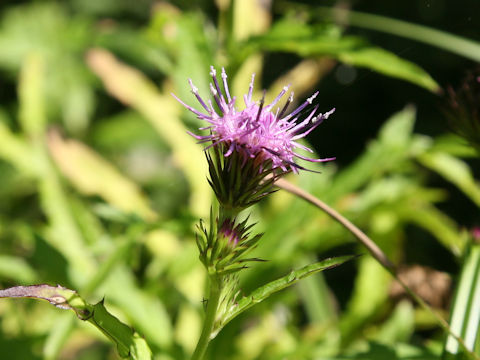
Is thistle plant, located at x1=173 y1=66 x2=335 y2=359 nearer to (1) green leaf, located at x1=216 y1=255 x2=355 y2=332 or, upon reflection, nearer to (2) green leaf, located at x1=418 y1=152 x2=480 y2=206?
(1) green leaf, located at x1=216 y1=255 x2=355 y2=332

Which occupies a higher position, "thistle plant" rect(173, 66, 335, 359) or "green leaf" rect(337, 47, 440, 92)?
"green leaf" rect(337, 47, 440, 92)

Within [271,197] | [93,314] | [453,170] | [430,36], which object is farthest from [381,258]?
[271,197]

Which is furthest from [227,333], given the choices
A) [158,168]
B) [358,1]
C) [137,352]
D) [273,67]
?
[158,168]

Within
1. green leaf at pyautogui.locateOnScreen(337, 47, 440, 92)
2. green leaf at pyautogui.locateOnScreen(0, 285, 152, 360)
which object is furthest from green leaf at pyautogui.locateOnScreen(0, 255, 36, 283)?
green leaf at pyautogui.locateOnScreen(337, 47, 440, 92)

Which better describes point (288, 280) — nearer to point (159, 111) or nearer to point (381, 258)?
point (381, 258)

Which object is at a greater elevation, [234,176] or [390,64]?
[390,64]

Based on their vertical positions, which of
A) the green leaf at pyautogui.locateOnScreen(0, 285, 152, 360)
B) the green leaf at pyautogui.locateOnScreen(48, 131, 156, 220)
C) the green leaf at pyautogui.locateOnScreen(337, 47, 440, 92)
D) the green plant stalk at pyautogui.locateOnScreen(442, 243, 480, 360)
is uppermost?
the green leaf at pyautogui.locateOnScreen(48, 131, 156, 220)
